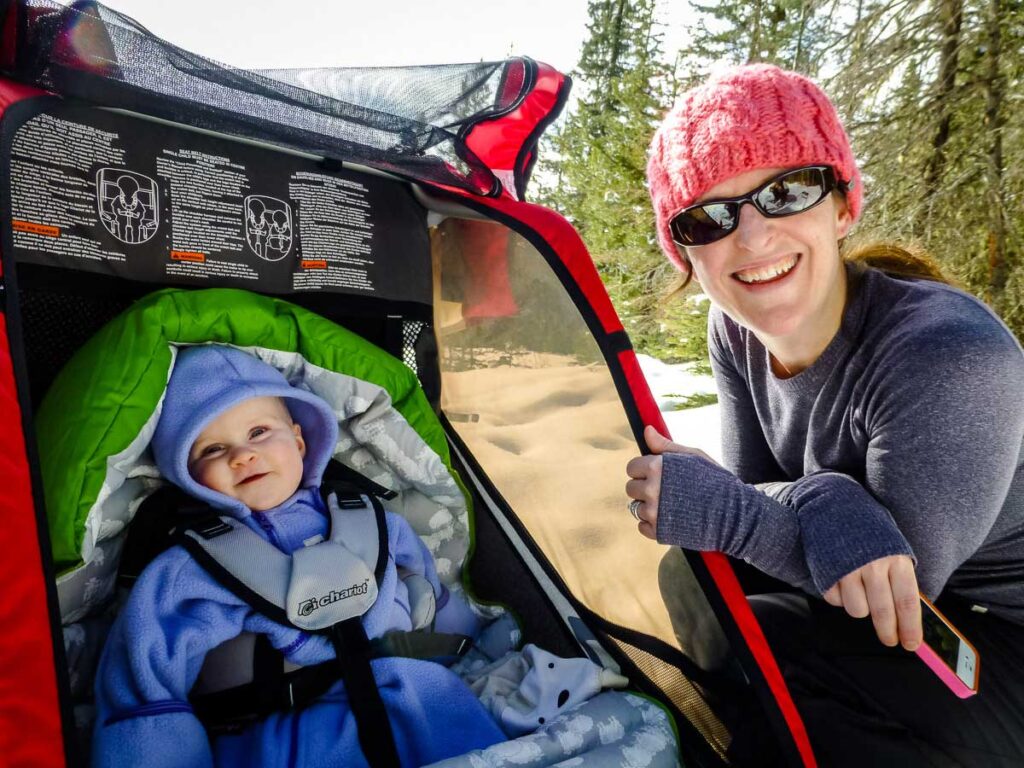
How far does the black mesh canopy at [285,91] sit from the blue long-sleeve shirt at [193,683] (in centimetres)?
92

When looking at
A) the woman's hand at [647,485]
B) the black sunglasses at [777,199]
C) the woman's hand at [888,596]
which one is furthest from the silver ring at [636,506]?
the black sunglasses at [777,199]

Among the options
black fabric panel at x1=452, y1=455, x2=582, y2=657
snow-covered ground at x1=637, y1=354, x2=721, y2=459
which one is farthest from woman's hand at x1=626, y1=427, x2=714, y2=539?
snow-covered ground at x1=637, y1=354, x2=721, y2=459

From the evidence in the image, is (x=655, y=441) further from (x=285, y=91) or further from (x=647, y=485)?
(x=285, y=91)

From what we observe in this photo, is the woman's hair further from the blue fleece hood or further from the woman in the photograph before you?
the blue fleece hood

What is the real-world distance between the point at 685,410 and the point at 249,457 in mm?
5771

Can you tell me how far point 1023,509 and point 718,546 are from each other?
671 millimetres

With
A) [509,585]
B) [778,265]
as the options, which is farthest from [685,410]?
[778,265]

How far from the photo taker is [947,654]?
1.26 meters

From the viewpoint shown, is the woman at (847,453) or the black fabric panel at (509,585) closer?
the woman at (847,453)

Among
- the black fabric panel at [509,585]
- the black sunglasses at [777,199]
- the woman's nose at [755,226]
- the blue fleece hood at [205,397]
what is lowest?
the black fabric panel at [509,585]

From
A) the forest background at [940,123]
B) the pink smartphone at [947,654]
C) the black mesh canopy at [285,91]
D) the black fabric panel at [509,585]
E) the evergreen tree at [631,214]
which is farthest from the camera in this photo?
the evergreen tree at [631,214]

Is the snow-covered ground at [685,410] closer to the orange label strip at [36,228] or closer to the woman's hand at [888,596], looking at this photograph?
the woman's hand at [888,596]

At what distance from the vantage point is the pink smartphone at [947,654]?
4.12 ft

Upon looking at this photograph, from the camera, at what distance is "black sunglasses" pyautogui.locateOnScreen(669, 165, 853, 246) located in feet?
4.65
